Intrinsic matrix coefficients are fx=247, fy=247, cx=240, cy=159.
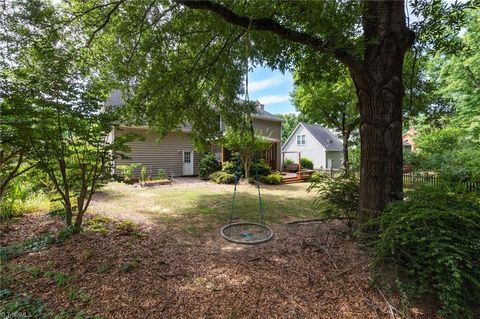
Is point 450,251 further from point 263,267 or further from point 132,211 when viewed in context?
point 132,211

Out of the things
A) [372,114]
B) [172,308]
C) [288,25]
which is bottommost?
[172,308]

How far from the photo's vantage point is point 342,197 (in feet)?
13.1

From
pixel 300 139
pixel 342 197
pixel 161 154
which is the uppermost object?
pixel 300 139

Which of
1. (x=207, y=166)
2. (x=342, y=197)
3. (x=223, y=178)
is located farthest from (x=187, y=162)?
(x=342, y=197)

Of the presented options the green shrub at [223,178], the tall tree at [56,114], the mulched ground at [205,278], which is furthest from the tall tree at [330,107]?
the mulched ground at [205,278]

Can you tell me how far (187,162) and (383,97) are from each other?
1396 centimetres

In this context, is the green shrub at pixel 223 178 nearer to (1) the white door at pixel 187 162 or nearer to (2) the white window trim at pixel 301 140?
(1) the white door at pixel 187 162

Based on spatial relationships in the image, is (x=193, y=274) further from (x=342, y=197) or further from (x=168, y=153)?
(x=168, y=153)

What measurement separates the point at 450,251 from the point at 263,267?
1926mm

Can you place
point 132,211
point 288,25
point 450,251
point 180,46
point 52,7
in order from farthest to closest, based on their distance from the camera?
point 132,211 → point 180,46 → point 52,7 → point 288,25 → point 450,251

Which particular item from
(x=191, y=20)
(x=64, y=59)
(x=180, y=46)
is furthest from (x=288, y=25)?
(x=64, y=59)

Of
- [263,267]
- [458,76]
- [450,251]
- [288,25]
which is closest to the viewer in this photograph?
[450,251]

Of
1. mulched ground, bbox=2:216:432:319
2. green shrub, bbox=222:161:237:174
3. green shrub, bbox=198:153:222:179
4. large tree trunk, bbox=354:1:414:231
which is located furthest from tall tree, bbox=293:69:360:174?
mulched ground, bbox=2:216:432:319

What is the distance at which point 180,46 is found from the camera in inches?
234
